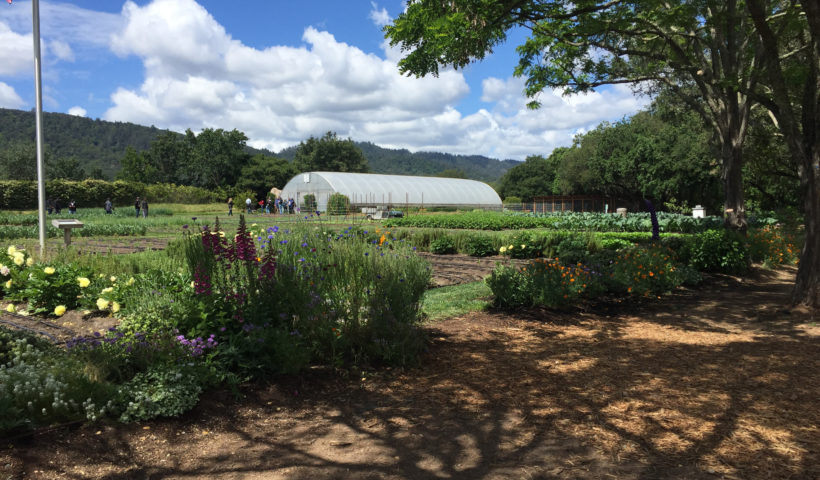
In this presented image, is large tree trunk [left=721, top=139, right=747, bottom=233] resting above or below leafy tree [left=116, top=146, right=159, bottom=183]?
below

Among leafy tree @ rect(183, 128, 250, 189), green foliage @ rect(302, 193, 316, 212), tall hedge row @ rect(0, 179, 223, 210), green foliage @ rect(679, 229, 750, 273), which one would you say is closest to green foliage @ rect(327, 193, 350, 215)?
green foliage @ rect(302, 193, 316, 212)

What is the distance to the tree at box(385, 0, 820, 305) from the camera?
646cm

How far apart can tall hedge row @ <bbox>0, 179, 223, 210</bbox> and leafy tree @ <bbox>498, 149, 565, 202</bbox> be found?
46056 millimetres

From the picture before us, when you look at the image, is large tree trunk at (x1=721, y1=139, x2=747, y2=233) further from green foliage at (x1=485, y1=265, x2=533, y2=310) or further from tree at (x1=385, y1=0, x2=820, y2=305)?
green foliage at (x1=485, y1=265, x2=533, y2=310)

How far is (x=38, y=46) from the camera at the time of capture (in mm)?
9000

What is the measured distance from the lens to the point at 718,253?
10.5 meters

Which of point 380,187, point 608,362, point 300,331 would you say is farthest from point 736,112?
point 380,187

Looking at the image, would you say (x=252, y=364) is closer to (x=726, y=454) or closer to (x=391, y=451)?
(x=391, y=451)

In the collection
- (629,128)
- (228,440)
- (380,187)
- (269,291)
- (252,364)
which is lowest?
(228,440)

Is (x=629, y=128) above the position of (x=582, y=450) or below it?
above

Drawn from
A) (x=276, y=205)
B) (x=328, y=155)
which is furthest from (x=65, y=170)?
(x=276, y=205)

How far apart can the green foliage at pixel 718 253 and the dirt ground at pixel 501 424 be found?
5.48m

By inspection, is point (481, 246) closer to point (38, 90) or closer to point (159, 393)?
point (38, 90)

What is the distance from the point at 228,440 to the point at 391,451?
3.33ft
